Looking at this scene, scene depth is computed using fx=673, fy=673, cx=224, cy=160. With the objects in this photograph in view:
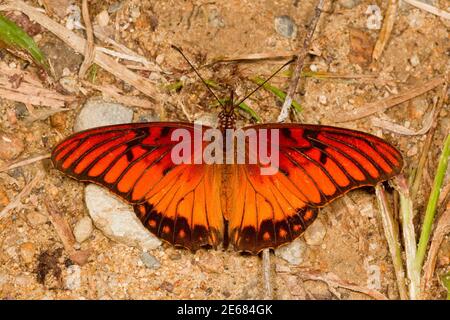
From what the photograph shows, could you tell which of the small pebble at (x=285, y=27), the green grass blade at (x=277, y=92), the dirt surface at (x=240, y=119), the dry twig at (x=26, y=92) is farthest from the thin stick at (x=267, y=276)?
the dry twig at (x=26, y=92)

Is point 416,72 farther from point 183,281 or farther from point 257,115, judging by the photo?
point 183,281

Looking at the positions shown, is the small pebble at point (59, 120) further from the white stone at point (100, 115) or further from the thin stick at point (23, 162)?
the thin stick at point (23, 162)

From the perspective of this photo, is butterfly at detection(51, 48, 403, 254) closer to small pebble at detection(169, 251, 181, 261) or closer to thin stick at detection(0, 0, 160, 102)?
small pebble at detection(169, 251, 181, 261)

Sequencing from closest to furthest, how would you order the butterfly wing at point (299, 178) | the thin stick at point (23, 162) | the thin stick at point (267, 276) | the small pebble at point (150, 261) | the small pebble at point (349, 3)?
1. the butterfly wing at point (299, 178)
2. the thin stick at point (267, 276)
3. the small pebble at point (150, 261)
4. the thin stick at point (23, 162)
5. the small pebble at point (349, 3)

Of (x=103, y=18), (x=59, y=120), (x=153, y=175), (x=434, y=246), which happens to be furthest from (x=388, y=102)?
(x=59, y=120)

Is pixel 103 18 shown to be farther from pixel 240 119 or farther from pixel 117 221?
pixel 117 221

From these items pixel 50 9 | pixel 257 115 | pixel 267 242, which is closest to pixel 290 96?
pixel 257 115

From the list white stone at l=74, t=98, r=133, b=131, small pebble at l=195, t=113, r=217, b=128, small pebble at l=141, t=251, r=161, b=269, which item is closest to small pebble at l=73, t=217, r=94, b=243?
small pebble at l=141, t=251, r=161, b=269
